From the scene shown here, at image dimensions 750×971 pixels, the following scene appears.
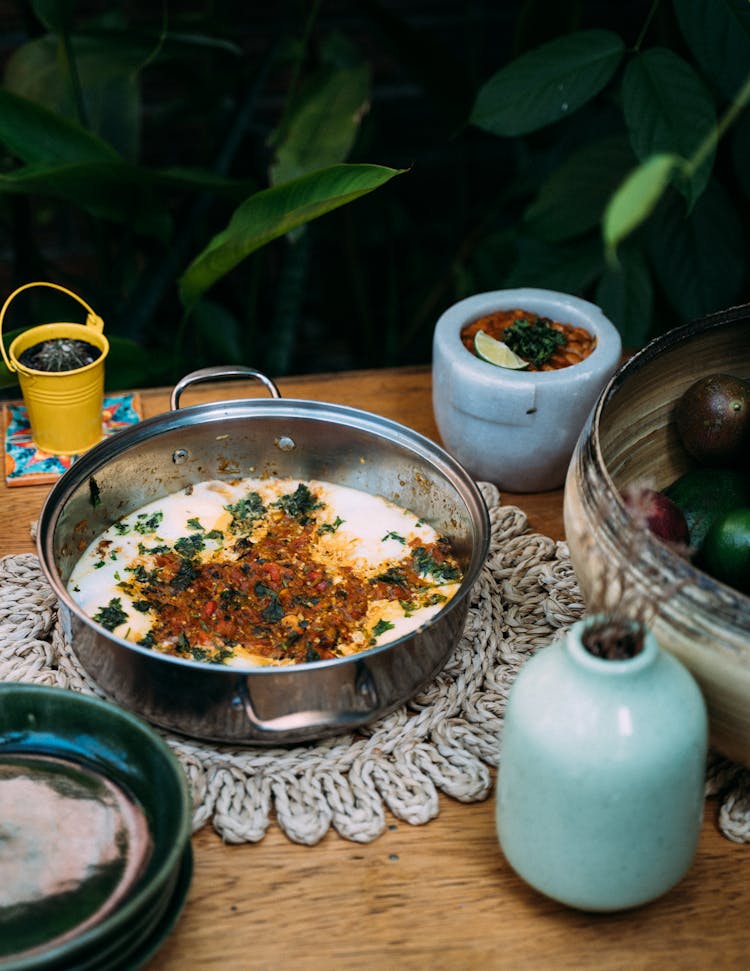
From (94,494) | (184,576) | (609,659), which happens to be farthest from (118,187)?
(609,659)

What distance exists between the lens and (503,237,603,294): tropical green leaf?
5.08 feet

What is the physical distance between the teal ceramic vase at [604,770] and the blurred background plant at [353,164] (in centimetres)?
34

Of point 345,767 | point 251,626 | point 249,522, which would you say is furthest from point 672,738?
point 249,522

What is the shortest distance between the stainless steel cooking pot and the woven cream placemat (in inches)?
1.5

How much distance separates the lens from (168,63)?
207 cm

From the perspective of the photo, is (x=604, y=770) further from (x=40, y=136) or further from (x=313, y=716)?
(x=40, y=136)

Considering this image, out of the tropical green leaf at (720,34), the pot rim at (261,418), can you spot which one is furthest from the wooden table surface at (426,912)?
the tropical green leaf at (720,34)

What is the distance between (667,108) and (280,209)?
1.56ft

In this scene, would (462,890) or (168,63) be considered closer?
(462,890)

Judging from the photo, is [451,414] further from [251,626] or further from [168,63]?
[168,63]

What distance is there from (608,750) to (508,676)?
1.10 feet

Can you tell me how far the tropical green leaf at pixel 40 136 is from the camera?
1.48 meters

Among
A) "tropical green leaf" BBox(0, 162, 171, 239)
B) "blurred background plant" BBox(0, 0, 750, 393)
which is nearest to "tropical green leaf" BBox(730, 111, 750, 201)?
"blurred background plant" BBox(0, 0, 750, 393)

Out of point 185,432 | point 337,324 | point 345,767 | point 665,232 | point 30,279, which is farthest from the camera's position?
point 337,324
